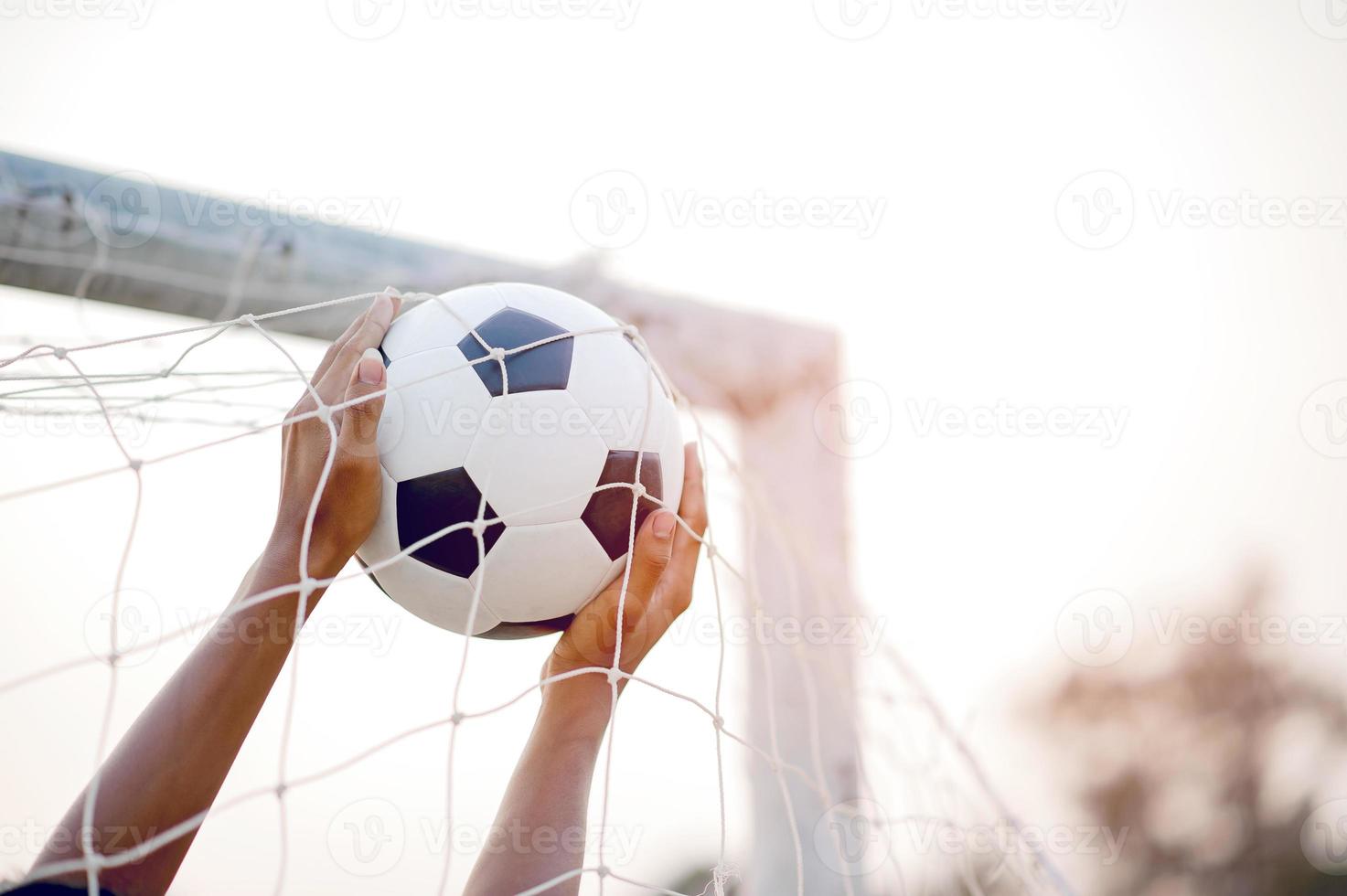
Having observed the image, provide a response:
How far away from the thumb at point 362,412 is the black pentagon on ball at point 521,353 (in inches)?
6.5

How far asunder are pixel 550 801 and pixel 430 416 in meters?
0.64

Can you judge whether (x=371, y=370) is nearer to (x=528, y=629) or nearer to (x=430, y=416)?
(x=430, y=416)

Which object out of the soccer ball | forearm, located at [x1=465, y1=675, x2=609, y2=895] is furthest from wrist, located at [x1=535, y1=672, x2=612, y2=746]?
the soccer ball

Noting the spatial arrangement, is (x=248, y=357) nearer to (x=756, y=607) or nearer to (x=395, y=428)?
(x=395, y=428)

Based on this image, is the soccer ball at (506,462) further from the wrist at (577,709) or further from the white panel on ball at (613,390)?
the wrist at (577,709)

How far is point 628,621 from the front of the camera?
1.74 m

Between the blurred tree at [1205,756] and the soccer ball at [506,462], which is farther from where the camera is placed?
the blurred tree at [1205,756]

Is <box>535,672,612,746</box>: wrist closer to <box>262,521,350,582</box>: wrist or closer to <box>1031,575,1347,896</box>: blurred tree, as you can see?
<box>262,521,350,582</box>: wrist

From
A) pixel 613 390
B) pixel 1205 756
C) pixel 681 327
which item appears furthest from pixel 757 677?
pixel 1205 756

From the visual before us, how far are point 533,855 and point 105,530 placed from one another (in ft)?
8.63

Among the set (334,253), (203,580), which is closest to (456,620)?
(334,253)

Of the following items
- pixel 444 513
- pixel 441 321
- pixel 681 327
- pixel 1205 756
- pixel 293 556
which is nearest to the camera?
pixel 293 556

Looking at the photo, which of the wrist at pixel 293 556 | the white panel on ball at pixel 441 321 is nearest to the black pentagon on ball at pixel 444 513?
the wrist at pixel 293 556

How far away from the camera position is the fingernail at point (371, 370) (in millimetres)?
1500
